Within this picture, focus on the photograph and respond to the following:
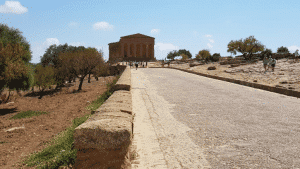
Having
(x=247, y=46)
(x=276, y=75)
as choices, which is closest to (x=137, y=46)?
(x=247, y=46)

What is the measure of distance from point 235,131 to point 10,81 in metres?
23.4

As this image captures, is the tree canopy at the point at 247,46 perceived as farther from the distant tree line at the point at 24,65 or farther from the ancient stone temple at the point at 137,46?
the ancient stone temple at the point at 137,46

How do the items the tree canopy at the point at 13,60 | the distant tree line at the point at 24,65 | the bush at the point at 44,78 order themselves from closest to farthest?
the tree canopy at the point at 13,60 < the distant tree line at the point at 24,65 < the bush at the point at 44,78

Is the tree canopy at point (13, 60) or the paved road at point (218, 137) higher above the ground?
the tree canopy at point (13, 60)

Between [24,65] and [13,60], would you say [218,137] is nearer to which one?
[13,60]

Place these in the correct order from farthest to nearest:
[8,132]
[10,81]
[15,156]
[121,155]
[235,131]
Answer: [10,81] → [8,132] → [15,156] → [235,131] → [121,155]

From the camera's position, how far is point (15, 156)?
25.4 feet

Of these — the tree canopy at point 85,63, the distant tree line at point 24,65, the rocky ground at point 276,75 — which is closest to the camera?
the rocky ground at point 276,75

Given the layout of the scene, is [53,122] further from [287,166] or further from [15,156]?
[287,166]

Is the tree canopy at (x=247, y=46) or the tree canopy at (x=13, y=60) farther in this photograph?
the tree canopy at (x=247, y=46)

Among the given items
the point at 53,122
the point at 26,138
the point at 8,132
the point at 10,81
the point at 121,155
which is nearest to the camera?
the point at 121,155

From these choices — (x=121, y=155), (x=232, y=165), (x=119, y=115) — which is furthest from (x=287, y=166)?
(x=119, y=115)

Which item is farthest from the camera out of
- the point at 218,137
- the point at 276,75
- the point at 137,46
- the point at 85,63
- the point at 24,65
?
the point at 137,46

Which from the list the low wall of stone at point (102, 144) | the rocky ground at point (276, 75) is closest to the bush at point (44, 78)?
the rocky ground at point (276, 75)
